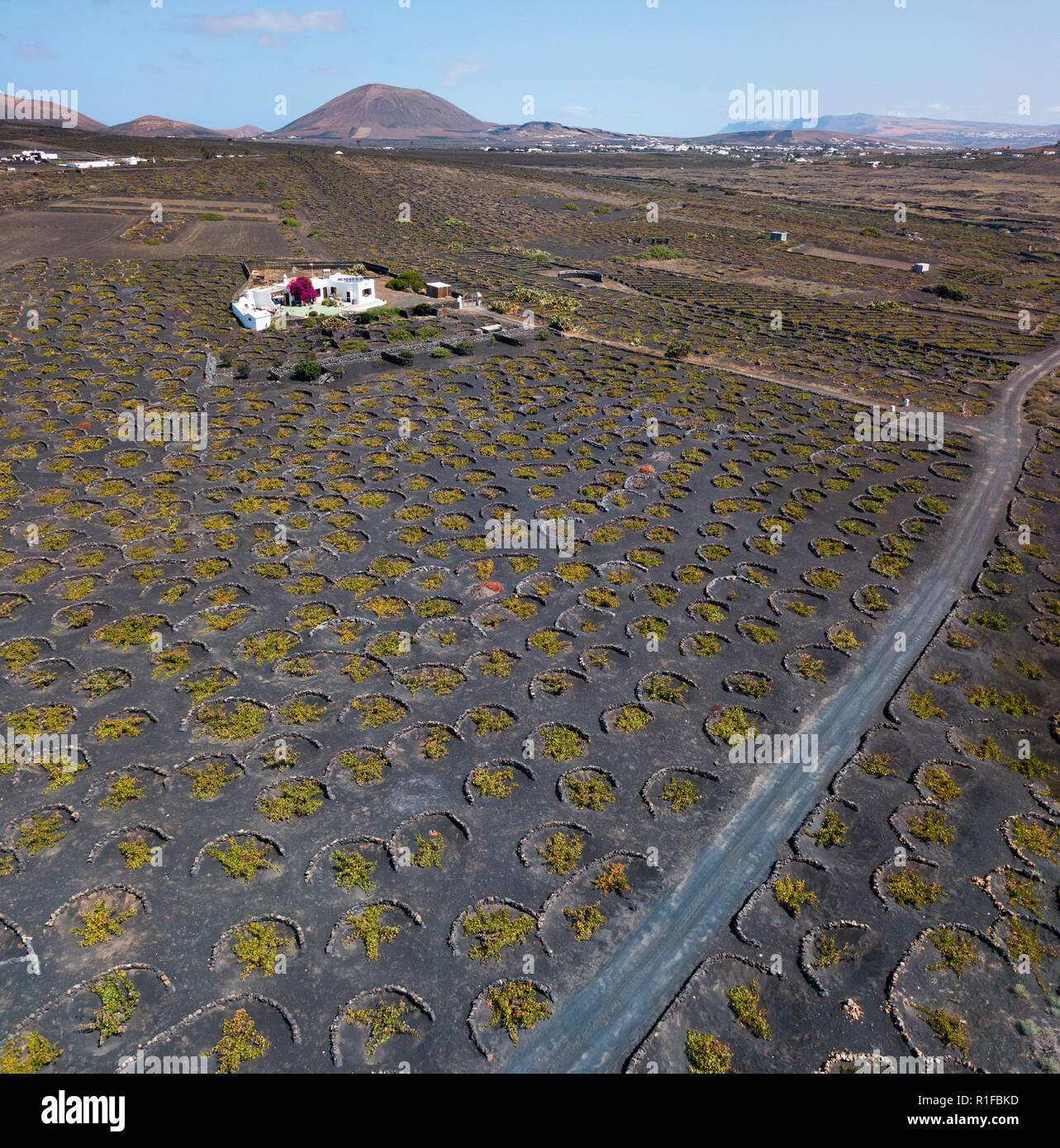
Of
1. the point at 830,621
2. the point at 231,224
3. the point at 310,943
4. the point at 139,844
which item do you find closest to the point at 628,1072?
the point at 310,943

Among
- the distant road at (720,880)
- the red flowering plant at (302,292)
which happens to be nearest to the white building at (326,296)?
the red flowering plant at (302,292)

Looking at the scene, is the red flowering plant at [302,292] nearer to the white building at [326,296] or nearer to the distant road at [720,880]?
the white building at [326,296]

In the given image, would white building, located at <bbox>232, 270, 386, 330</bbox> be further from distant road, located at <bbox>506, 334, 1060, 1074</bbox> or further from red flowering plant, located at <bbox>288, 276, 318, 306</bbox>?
distant road, located at <bbox>506, 334, 1060, 1074</bbox>

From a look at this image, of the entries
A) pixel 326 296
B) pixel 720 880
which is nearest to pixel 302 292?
pixel 326 296

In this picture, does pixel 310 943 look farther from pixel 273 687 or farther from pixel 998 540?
pixel 998 540

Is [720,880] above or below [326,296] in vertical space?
below

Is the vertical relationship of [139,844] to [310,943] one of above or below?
above

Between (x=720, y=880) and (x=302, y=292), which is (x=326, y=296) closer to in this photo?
(x=302, y=292)
